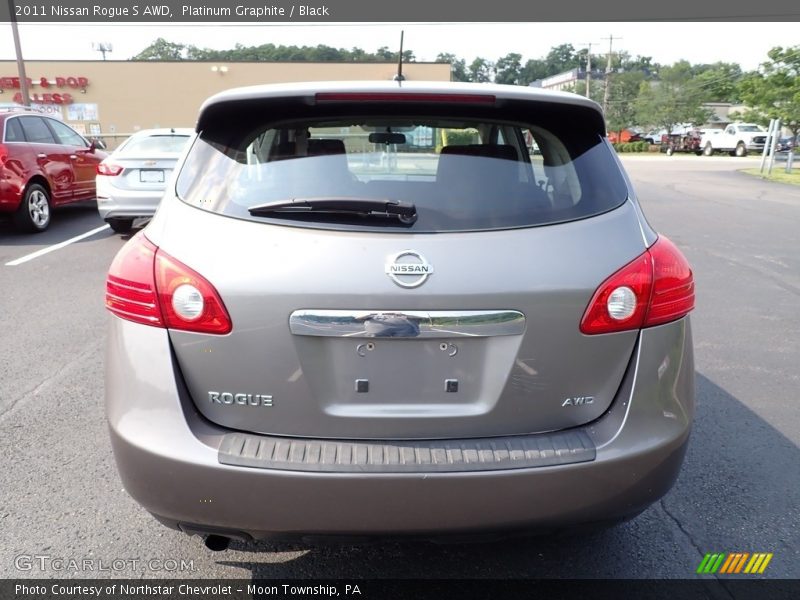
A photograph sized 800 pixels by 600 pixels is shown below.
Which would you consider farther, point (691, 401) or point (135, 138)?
point (135, 138)

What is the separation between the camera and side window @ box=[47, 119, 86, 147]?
1024 cm

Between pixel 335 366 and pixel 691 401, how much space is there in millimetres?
1224

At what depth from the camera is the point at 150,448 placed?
6.30 feet

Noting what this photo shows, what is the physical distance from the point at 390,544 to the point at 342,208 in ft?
3.90

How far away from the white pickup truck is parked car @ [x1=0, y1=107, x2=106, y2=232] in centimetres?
3763

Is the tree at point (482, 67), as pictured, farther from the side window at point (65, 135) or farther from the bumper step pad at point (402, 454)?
the bumper step pad at point (402, 454)

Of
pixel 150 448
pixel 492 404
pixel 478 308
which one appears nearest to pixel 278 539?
pixel 150 448

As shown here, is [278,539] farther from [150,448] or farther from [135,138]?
[135,138]

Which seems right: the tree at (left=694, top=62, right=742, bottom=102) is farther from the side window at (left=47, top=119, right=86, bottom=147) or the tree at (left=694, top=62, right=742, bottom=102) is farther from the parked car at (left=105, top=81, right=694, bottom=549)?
the parked car at (left=105, top=81, right=694, bottom=549)

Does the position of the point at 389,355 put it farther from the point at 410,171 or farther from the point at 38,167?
the point at 38,167

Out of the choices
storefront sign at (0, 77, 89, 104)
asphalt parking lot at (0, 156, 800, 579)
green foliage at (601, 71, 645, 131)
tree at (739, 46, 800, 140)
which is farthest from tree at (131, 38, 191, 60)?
asphalt parking lot at (0, 156, 800, 579)

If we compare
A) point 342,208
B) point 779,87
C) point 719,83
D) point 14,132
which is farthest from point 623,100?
point 342,208

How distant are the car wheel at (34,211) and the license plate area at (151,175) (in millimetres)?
1828
